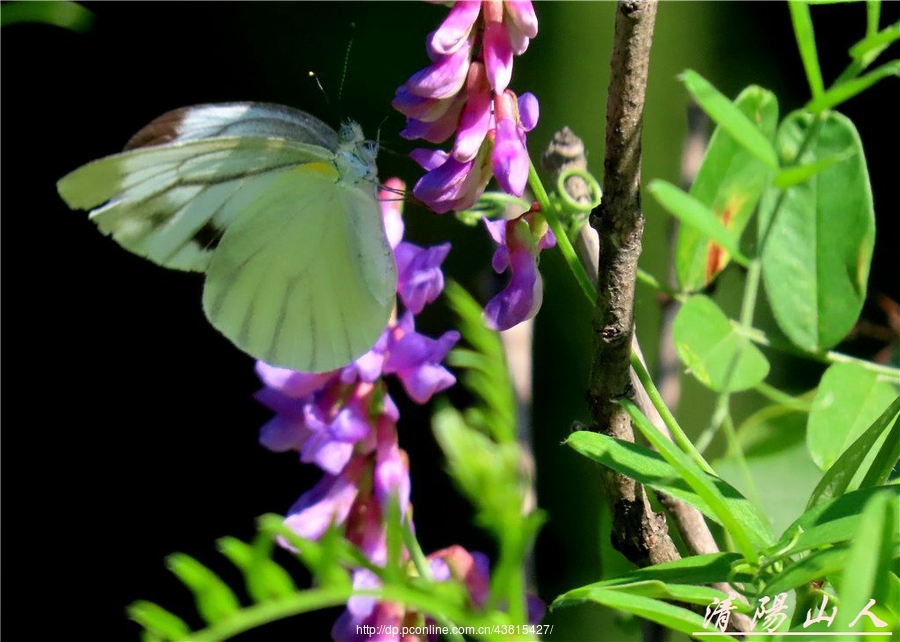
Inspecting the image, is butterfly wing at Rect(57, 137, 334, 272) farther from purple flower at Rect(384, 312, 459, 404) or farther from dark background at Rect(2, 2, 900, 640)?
dark background at Rect(2, 2, 900, 640)

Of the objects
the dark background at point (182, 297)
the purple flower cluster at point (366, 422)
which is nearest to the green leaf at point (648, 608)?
the purple flower cluster at point (366, 422)

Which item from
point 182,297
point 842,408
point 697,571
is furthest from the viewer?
point 182,297

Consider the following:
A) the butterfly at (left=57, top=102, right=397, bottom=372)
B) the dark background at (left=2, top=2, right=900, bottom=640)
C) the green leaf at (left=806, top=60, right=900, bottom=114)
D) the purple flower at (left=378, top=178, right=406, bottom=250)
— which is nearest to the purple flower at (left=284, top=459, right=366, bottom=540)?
the butterfly at (left=57, top=102, right=397, bottom=372)

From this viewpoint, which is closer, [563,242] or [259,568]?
[259,568]

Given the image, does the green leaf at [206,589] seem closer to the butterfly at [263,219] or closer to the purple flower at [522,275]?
the purple flower at [522,275]

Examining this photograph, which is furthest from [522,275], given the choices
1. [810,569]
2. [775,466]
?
[775,466]

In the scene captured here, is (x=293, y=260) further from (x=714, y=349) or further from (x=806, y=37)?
(x=806, y=37)
